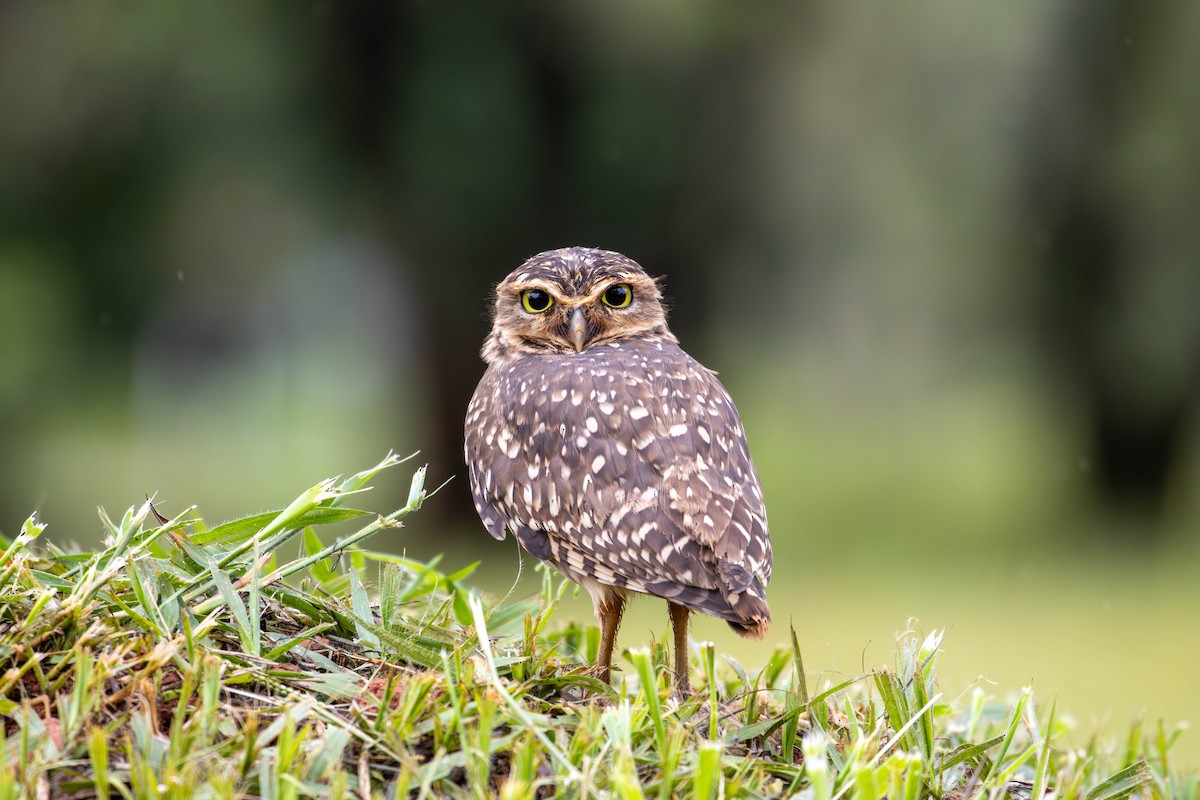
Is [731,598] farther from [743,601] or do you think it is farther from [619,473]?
[619,473]

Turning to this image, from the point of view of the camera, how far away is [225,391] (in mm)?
19609

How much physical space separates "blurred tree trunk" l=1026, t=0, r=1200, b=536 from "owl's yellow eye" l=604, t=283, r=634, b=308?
7284 mm

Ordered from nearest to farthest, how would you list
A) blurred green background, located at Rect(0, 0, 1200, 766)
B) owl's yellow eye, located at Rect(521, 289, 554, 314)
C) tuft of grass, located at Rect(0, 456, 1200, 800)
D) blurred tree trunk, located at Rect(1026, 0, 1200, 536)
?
1. tuft of grass, located at Rect(0, 456, 1200, 800)
2. owl's yellow eye, located at Rect(521, 289, 554, 314)
3. blurred green background, located at Rect(0, 0, 1200, 766)
4. blurred tree trunk, located at Rect(1026, 0, 1200, 536)

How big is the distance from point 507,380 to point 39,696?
2.05 m

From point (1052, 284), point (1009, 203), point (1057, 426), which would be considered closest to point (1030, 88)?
point (1009, 203)

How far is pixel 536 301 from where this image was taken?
4.35m

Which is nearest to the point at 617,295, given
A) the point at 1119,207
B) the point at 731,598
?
the point at 731,598

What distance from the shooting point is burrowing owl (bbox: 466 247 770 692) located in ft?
10.1

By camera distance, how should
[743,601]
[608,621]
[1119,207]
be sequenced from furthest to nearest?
[1119,207]
[608,621]
[743,601]

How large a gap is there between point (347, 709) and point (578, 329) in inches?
87.0

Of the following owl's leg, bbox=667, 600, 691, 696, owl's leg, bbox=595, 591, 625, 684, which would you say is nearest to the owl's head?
owl's leg, bbox=595, 591, 625, 684

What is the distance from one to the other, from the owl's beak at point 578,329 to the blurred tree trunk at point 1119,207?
24.7 ft

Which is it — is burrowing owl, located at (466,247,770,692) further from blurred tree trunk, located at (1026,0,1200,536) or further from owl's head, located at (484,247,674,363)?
blurred tree trunk, located at (1026,0,1200,536)

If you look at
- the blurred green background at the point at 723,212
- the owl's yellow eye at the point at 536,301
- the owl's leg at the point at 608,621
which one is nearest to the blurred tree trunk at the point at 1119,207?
the blurred green background at the point at 723,212
